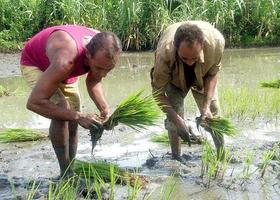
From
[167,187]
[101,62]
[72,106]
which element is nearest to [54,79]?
[101,62]

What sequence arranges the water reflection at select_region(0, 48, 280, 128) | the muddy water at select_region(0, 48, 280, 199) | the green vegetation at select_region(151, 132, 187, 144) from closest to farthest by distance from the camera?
the muddy water at select_region(0, 48, 280, 199), the green vegetation at select_region(151, 132, 187, 144), the water reflection at select_region(0, 48, 280, 128)

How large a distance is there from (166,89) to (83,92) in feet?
11.8

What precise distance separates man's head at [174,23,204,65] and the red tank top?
59 cm

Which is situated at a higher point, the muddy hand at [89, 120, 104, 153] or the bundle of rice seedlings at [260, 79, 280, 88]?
the muddy hand at [89, 120, 104, 153]

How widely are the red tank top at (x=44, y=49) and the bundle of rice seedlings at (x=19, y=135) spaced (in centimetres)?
154

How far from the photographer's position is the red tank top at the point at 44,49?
3.54m

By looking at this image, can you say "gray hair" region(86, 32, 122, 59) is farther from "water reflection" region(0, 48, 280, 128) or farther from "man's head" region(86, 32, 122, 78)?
"water reflection" region(0, 48, 280, 128)

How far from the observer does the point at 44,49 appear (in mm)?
3723

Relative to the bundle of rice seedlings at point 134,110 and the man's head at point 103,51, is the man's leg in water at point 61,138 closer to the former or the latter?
the bundle of rice seedlings at point 134,110

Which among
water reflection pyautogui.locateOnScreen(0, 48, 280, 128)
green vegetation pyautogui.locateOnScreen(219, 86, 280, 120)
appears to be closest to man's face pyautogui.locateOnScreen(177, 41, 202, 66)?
green vegetation pyautogui.locateOnScreen(219, 86, 280, 120)

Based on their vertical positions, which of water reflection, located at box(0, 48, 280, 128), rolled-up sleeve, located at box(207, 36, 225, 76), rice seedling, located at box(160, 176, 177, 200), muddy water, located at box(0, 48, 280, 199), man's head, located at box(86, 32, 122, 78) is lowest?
water reflection, located at box(0, 48, 280, 128)

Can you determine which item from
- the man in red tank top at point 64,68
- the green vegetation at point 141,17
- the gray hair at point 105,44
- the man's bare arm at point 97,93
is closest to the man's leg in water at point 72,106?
the man in red tank top at point 64,68

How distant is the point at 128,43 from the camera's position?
1183cm

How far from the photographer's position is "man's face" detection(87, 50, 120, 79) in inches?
132
